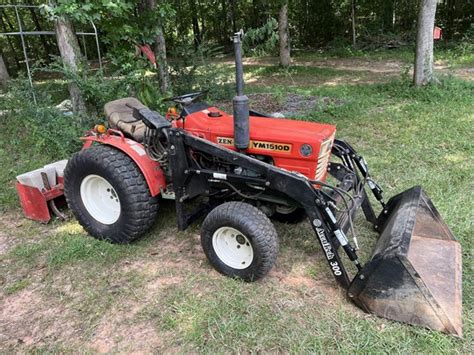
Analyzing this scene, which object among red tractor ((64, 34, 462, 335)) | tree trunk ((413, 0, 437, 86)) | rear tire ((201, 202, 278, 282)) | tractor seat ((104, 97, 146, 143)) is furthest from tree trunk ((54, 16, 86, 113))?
tree trunk ((413, 0, 437, 86))

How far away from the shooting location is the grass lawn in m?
2.30

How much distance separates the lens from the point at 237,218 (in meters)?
2.61

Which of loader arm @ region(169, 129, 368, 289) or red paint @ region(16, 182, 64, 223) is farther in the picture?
red paint @ region(16, 182, 64, 223)

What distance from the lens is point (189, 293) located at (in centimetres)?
272

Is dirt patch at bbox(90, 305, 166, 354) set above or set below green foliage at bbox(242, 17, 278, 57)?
below

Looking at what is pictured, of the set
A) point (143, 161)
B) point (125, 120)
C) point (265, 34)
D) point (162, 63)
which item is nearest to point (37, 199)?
point (125, 120)

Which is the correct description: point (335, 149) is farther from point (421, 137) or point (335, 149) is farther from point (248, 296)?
point (421, 137)

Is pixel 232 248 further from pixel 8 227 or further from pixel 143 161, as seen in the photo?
pixel 8 227

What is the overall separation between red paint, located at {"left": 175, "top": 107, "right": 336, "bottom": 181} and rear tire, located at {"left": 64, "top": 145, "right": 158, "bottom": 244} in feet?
1.94

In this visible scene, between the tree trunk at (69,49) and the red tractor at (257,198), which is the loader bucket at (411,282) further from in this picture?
the tree trunk at (69,49)

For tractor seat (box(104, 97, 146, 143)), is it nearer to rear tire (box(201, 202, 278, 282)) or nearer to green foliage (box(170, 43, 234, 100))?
rear tire (box(201, 202, 278, 282))

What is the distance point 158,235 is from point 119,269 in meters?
0.53

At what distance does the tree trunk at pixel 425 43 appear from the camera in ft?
21.7

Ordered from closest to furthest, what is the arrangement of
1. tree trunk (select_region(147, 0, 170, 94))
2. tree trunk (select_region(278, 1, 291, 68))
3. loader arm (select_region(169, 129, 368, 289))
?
1. loader arm (select_region(169, 129, 368, 289))
2. tree trunk (select_region(147, 0, 170, 94))
3. tree trunk (select_region(278, 1, 291, 68))
